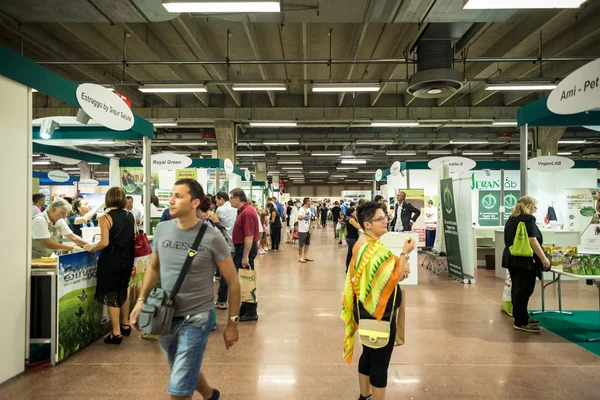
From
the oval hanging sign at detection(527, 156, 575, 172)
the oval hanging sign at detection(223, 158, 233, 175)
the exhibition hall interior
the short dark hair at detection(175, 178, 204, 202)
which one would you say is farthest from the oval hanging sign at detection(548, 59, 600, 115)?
the oval hanging sign at detection(223, 158, 233, 175)

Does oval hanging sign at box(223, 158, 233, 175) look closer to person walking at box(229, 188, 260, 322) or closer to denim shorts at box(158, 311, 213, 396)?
person walking at box(229, 188, 260, 322)

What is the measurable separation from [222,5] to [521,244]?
4302mm

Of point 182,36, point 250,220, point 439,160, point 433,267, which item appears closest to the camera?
point 250,220

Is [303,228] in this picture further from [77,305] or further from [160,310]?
[160,310]

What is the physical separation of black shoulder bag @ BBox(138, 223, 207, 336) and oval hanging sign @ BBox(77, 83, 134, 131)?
2.63 meters

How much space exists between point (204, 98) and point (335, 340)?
1056cm

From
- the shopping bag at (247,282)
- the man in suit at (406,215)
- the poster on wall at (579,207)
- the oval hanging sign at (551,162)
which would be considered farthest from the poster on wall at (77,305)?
the poster on wall at (579,207)

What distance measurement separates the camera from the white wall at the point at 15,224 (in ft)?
10.5

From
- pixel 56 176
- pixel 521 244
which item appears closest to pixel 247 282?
pixel 521 244

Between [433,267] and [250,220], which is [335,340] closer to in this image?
[250,220]

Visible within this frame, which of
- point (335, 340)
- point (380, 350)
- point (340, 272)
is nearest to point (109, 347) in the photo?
point (335, 340)

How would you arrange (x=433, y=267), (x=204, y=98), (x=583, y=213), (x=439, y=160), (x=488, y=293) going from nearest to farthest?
(x=488, y=293)
(x=433, y=267)
(x=439, y=160)
(x=583, y=213)
(x=204, y=98)

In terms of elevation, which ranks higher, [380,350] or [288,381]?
[380,350]

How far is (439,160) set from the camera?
10.2 m
